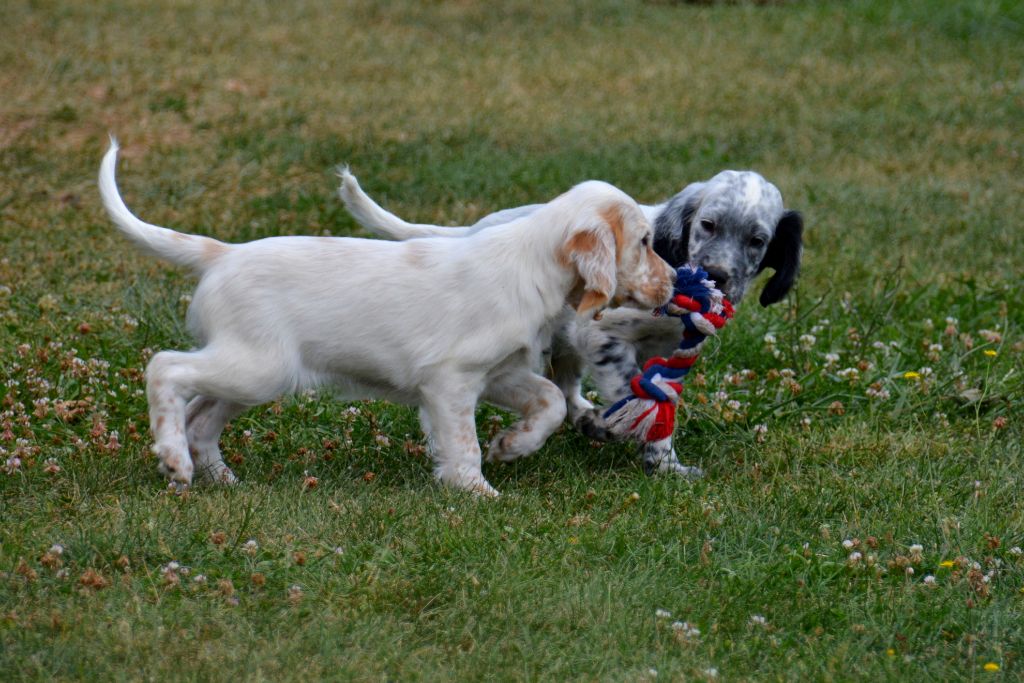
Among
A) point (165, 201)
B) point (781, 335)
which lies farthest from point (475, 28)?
point (781, 335)

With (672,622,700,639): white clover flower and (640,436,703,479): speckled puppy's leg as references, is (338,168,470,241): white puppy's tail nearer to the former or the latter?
(640,436,703,479): speckled puppy's leg

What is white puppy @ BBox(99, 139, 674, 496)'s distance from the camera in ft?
14.3

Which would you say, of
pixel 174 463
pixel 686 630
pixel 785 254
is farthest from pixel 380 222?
pixel 686 630

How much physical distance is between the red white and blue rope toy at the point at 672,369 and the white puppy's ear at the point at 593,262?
385 mm

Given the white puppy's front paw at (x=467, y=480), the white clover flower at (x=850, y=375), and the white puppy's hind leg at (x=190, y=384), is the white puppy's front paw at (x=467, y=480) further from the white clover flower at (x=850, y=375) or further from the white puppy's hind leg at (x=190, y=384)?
the white clover flower at (x=850, y=375)

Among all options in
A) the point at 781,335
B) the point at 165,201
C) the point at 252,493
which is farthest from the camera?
the point at 165,201

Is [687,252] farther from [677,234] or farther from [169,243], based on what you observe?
[169,243]

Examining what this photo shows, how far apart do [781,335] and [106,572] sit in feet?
11.3

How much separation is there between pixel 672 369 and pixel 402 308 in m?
1.06

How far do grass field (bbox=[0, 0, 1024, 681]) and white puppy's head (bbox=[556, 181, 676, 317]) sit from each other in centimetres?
65

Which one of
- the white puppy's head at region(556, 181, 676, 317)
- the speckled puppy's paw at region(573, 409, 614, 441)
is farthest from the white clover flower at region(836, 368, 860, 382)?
the white puppy's head at region(556, 181, 676, 317)

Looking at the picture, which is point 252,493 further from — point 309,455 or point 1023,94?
point 1023,94

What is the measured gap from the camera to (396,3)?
1445 cm

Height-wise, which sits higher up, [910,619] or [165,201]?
[910,619]
